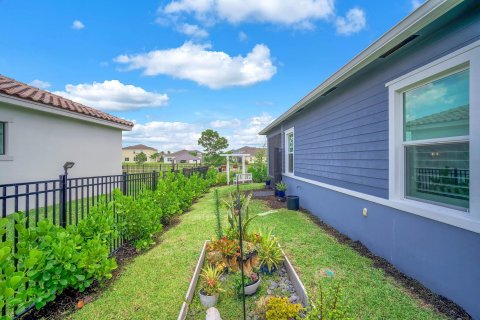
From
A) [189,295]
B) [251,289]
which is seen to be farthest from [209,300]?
[251,289]

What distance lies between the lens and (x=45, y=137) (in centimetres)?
742

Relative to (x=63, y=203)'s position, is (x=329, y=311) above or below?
below

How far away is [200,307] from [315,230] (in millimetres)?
3324

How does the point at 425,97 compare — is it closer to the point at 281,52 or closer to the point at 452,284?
the point at 452,284

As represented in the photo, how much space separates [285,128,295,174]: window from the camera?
953 cm

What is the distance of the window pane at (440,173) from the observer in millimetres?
2549

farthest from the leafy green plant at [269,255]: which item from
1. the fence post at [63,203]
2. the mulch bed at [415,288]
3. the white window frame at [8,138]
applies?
the white window frame at [8,138]

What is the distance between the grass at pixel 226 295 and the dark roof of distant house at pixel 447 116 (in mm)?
1993

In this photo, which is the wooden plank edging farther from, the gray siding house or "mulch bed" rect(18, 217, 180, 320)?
the gray siding house

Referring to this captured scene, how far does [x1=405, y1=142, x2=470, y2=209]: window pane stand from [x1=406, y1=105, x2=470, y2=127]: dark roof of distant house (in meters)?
0.28

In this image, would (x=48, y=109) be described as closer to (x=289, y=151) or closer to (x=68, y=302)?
(x=68, y=302)

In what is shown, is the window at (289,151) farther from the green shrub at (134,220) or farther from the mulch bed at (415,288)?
the green shrub at (134,220)

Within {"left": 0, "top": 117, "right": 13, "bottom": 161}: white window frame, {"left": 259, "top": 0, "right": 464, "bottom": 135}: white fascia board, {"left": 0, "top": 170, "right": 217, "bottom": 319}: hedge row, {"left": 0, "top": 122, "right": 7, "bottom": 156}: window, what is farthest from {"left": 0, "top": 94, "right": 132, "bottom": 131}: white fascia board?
{"left": 259, "top": 0, "right": 464, "bottom": 135}: white fascia board

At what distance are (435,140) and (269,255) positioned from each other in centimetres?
247
